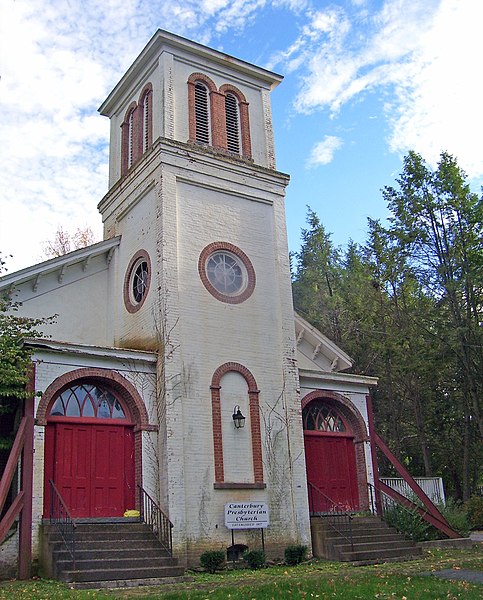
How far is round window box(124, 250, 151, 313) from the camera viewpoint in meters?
16.7

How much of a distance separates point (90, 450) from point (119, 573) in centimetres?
306

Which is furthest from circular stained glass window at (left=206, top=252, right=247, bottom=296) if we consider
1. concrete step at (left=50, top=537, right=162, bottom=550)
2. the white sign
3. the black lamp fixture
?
concrete step at (left=50, top=537, right=162, bottom=550)

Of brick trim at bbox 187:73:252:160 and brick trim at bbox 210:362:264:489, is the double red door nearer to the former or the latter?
brick trim at bbox 210:362:264:489

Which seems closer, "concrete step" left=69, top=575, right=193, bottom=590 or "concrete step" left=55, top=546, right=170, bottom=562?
"concrete step" left=69, top=575, right=193, bottom=590

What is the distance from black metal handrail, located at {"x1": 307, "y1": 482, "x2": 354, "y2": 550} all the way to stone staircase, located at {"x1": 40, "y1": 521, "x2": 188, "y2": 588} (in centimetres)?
468

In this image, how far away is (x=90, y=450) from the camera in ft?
46.3

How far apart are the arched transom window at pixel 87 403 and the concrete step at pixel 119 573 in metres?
3.52

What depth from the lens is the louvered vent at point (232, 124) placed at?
18.8 m

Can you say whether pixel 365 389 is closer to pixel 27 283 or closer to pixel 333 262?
pixel 27 283

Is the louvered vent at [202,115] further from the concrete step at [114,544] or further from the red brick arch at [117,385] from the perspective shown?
the concrete step at [114,544]

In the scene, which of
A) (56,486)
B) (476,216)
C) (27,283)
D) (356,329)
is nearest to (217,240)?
(27,283)

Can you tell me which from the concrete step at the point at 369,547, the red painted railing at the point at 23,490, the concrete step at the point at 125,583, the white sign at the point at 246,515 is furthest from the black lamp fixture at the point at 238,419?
the red painted railing at the point at 23,490

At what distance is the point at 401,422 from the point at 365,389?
561 inches

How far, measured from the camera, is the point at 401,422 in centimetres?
3197
